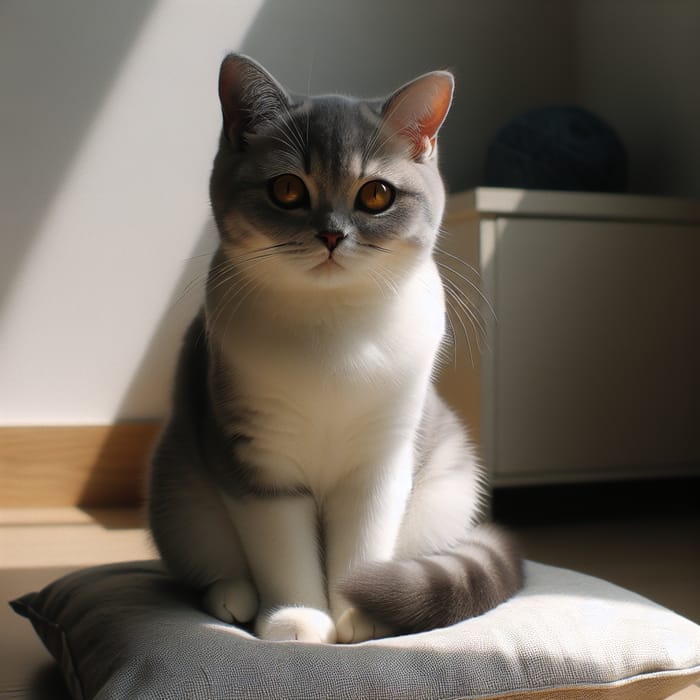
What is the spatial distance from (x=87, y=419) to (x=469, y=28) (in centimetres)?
160

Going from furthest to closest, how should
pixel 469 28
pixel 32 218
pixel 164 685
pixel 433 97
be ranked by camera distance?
pixel 469 28, pixel 32 218, pixel 433 97, pixel 164 685

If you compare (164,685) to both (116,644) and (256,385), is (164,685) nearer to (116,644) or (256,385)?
(116,644)

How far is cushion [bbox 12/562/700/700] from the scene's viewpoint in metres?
0.93

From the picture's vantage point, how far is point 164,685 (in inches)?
35.9

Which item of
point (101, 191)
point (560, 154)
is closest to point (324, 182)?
point (560, 154)

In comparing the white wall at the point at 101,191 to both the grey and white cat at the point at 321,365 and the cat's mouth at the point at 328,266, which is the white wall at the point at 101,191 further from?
the cat's mouth at the point at 328,266

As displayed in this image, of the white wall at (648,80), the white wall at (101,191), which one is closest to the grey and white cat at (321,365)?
the white wall at (101,191)

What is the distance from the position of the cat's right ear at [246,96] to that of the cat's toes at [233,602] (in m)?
0.55

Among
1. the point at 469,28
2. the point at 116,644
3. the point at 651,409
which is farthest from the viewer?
the point at 469,28

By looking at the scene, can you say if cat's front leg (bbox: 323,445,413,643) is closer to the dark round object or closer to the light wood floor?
the light wood floor

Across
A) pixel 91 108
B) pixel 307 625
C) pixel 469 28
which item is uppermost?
pixel 469 28

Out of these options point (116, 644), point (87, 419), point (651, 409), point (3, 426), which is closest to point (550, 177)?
point (651, 409)

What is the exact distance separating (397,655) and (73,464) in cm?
168

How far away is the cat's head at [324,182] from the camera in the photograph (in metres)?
1.05
